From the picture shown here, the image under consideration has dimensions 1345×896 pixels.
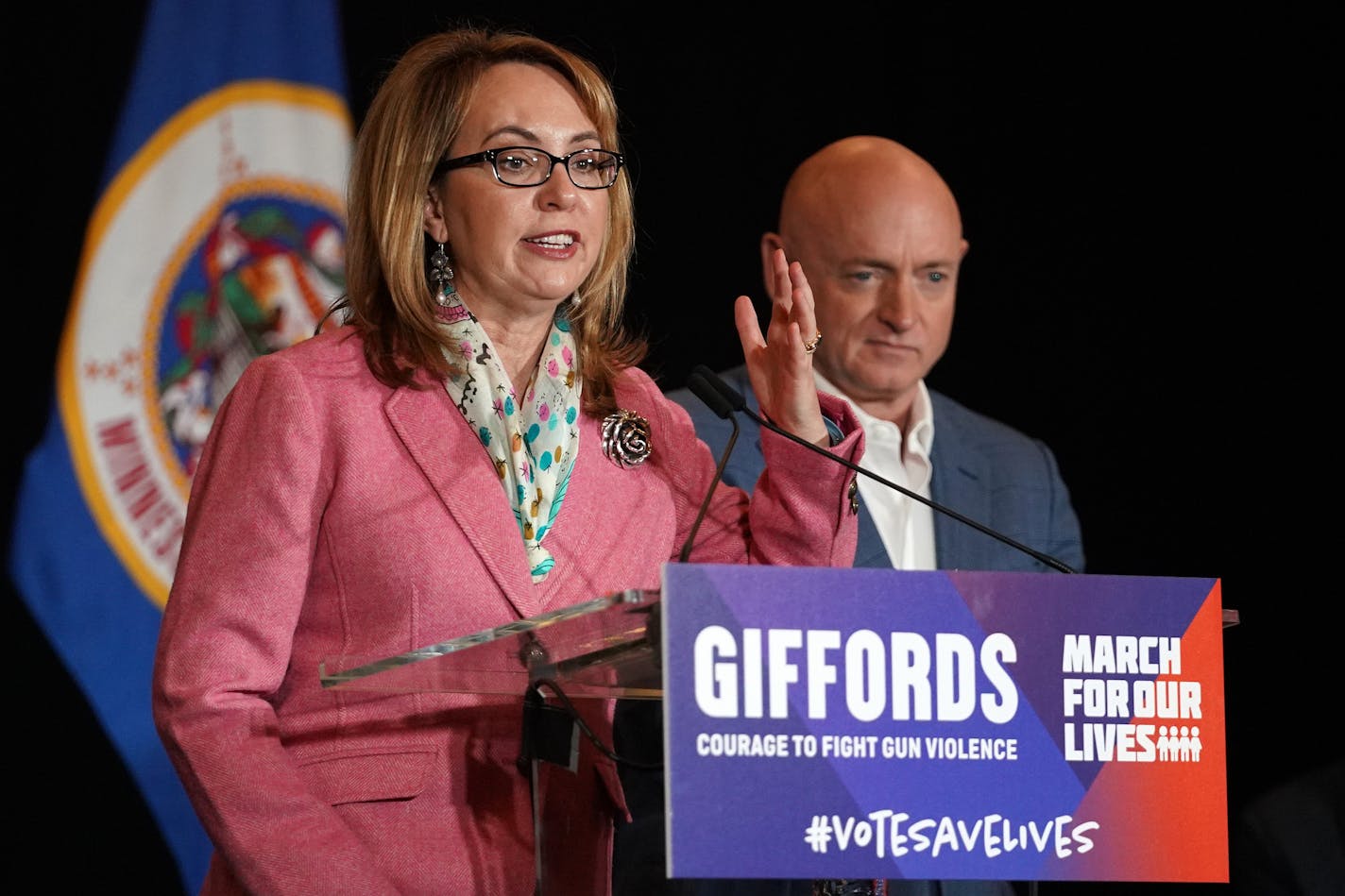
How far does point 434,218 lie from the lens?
1.99 metres

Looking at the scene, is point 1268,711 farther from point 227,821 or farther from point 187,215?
point 227,821

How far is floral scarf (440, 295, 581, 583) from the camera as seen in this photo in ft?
6.06

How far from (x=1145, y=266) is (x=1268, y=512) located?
0.63 meters

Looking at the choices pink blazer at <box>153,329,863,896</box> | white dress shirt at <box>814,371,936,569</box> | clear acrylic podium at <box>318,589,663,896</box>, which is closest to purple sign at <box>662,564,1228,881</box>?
clear acrylic podium at <box>318,589,663,896</box>

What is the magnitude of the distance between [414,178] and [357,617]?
1.74ft

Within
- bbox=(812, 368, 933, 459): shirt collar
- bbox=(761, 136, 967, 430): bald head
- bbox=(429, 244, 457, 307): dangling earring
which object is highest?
bbox=(761, 136, 967, 430): bald head

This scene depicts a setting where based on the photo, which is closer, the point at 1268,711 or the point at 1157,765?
the point at 1157,765

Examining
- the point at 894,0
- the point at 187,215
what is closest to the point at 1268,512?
the point at 894,0

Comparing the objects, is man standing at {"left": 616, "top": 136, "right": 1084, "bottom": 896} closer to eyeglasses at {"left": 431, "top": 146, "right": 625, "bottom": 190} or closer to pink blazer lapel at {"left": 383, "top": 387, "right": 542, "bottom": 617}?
eyeglasses at {"left": 431, "top": 146, "right": 625, "bottom": 190}

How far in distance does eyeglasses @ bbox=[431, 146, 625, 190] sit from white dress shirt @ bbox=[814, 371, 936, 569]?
1117 mm

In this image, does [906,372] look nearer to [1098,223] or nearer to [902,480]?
[902,480]

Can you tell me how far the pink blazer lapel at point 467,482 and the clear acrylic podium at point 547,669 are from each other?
0.21 meters

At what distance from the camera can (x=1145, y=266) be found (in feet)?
12.9

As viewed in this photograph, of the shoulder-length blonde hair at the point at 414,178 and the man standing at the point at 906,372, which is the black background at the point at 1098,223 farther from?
the shoulder-length blonde hair at the point at 414,178
